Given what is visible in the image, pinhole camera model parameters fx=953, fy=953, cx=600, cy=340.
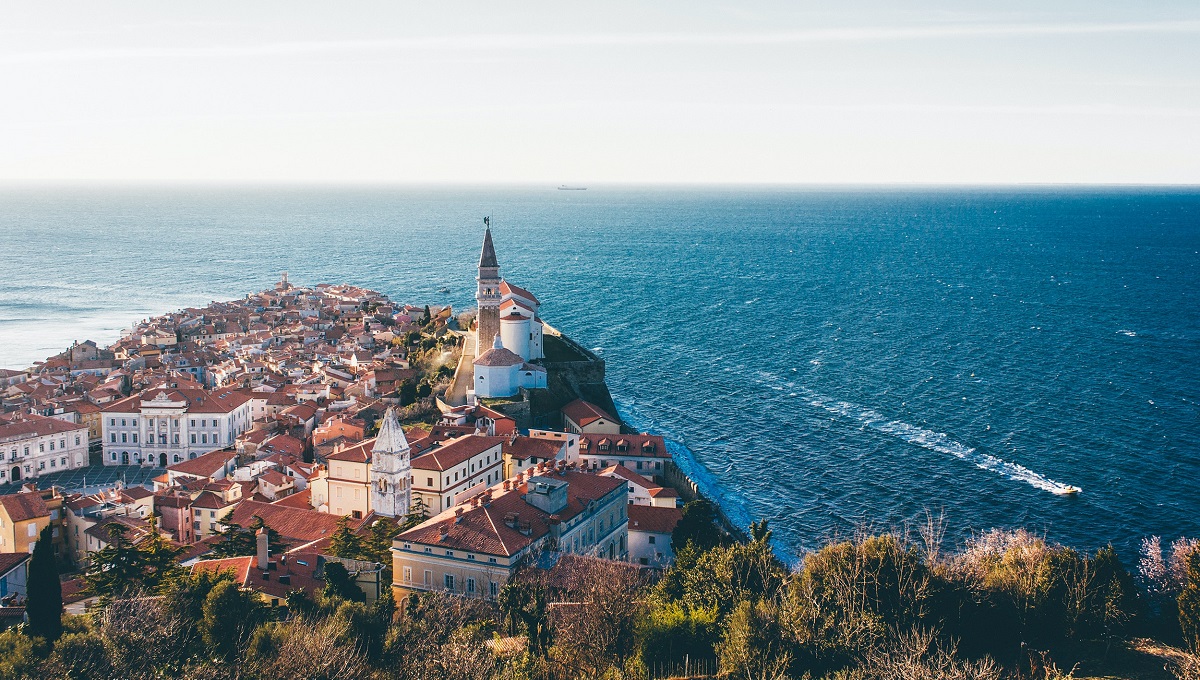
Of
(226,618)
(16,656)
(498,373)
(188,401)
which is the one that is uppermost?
(498,373)

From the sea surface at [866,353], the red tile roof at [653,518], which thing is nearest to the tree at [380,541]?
the red tile roof at [653,518]

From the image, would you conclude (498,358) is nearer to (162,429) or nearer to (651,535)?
(651,535)

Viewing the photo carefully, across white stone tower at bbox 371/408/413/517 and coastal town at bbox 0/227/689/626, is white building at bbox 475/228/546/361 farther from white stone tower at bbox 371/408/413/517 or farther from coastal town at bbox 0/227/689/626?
white stone tower at bbox 371/408/413/517

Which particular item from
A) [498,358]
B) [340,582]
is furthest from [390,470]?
[498,358]

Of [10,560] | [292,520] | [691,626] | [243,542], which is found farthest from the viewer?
[292,520]

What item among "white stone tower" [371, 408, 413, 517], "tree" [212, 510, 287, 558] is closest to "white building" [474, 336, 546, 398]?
"white stone tower" [371, 408, 413, 517]
